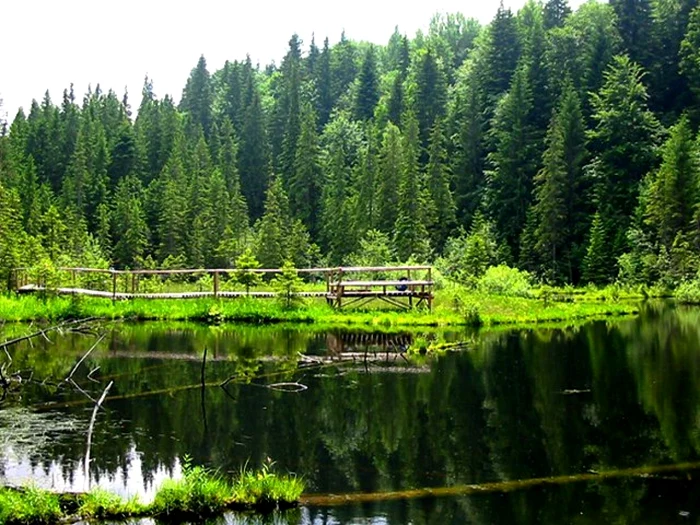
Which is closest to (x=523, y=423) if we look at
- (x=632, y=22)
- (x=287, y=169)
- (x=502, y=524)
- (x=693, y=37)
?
(x=502, y=524)

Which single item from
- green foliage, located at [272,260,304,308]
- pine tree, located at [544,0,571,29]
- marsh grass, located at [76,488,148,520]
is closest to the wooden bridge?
green foliage, located at [272,260,304,308]

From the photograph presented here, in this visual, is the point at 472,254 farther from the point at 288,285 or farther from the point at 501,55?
the point at 501,55

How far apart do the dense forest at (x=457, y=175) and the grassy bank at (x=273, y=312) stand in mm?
6990

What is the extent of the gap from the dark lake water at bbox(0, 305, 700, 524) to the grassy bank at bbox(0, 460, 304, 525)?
38cm

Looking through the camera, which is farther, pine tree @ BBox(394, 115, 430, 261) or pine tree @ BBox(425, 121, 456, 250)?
pine tree @ BBox(425, 121, 456, 250)

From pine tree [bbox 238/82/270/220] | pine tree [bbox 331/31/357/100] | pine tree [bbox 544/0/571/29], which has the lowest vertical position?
pine tree [bbox 238/82/270/220]

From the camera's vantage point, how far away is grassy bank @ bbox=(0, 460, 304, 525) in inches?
388

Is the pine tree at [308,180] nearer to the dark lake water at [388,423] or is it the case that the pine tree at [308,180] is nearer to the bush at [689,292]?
the bush at [689,292]

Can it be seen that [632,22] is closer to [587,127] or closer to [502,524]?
[587,127]

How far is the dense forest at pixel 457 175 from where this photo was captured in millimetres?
57906

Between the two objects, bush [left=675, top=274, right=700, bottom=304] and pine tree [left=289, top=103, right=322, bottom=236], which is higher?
pine tree [left=289, top=103, right=322, bottom=236]

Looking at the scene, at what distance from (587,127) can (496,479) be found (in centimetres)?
6425

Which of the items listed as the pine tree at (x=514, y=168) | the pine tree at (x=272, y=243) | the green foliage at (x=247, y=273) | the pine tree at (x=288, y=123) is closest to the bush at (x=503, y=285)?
the green foliage at (x=247, y=273)

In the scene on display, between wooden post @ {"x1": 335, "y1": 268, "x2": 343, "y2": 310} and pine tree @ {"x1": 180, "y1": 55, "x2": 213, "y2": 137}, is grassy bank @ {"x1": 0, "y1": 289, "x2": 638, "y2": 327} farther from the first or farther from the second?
pine tree @ {"x1": 180, "y1": 55, "x2": 213, "y2": 137}
